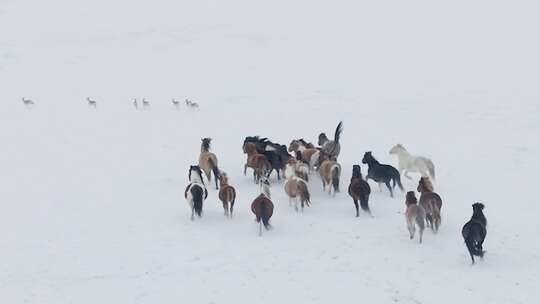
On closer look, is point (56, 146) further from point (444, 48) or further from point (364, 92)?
point (444, 48)

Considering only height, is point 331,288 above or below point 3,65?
below

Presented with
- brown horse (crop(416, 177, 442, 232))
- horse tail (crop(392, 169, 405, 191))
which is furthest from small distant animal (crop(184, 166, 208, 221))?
brown horse (crop(416, 177, 442, 232))

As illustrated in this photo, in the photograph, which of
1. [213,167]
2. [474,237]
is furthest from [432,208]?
[213,167]

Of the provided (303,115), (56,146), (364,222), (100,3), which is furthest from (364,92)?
(100,3)

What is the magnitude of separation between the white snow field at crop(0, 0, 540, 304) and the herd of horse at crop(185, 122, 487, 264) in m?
0.47

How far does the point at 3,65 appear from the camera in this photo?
A: 45656 millimetres

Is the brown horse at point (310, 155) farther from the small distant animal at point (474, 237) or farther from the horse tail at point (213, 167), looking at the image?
the small distant animal at point (474, 237)

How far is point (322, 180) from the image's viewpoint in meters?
21.2

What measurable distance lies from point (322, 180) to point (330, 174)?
2.48 ft

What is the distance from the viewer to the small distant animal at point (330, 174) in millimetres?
20500

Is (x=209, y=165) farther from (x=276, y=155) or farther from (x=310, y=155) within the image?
(x=310, y=155)

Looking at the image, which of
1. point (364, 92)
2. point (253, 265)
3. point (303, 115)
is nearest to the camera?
point (253, 265)

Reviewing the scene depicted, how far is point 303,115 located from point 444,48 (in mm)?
17977

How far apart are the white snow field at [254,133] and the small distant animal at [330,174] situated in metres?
0.52
